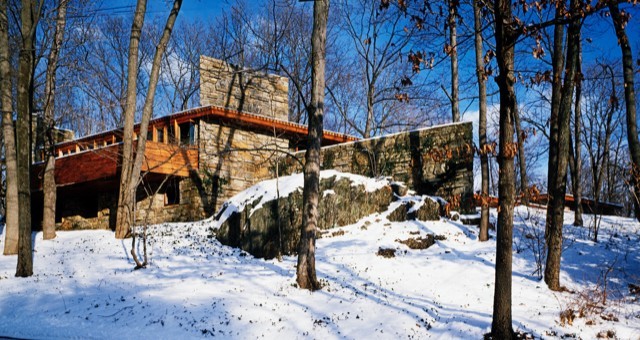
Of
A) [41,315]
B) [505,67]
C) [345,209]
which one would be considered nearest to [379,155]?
[345,209]

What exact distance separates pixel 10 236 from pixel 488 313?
37.0 ft

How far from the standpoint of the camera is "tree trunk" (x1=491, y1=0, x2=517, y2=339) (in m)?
5.46

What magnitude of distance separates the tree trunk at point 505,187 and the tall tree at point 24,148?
8658 mm

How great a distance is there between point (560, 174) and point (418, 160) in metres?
4.93

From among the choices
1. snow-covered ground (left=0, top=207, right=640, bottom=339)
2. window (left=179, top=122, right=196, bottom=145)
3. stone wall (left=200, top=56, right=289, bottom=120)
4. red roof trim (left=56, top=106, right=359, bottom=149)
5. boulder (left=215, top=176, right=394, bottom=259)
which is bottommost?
snow-covered ground (left=0, top=207, right=640, bottom=339)

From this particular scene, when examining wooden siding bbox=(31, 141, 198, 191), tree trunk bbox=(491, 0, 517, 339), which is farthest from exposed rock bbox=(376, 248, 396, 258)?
wooden siding bbox=(31, 141, 198, 191)

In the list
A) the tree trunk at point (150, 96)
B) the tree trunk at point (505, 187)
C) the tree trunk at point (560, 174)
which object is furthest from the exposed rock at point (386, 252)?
the tree trunk at point (150, 96)

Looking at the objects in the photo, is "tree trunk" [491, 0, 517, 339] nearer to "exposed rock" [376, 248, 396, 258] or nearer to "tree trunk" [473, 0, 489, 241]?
"exposed rock" [376, 248, 396, 258]

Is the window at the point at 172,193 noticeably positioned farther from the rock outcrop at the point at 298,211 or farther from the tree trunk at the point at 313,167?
the tree trunk at the point at 313,167

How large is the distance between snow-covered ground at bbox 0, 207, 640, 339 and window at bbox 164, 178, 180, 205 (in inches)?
178

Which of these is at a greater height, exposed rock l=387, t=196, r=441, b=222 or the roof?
the roof

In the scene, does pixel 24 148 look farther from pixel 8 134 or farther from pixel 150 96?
pixel 150 96

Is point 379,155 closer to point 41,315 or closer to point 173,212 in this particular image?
point 173,212

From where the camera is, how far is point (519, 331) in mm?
5844
